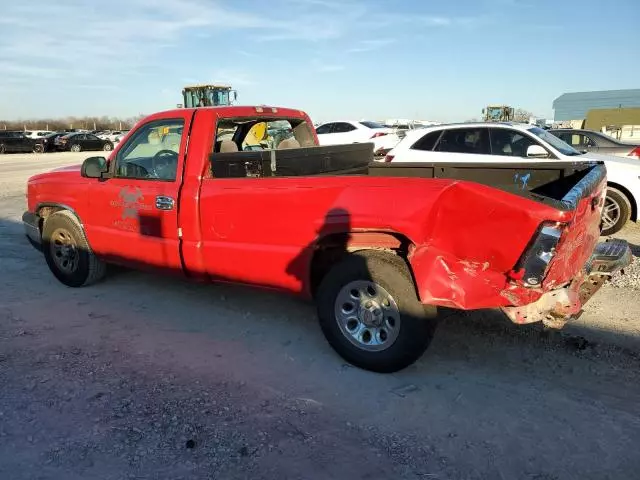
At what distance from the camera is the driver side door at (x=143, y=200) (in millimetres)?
4543

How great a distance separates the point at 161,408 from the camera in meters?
3.25

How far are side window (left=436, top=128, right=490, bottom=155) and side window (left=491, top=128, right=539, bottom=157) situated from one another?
0.41ft

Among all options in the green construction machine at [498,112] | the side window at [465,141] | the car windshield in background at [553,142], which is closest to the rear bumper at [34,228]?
the side window at [465,141]

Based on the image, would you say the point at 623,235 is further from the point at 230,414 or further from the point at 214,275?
the point at 230,414

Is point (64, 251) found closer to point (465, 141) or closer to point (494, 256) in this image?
point (494, 256)

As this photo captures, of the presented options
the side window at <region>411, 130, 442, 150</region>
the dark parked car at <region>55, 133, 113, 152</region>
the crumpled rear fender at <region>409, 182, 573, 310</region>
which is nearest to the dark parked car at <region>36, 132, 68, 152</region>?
the dark parked car at <region>55, 133, 113, 152</region>

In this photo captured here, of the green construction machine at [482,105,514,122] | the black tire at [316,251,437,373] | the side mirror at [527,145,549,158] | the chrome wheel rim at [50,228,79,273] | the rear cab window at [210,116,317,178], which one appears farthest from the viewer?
the green construction machine at [482,105,514,122]

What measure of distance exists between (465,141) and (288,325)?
537 cm

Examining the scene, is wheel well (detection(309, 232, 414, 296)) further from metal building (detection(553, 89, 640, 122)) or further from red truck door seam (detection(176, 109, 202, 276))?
metal building (detection(553, 89, 640, 122))

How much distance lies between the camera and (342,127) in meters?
18.9

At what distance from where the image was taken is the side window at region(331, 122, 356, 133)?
1866 cm

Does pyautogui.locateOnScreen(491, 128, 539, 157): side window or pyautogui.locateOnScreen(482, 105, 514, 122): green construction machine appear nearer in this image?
pyautogui.locateOnScreen(491, 128, 539, 157): side window

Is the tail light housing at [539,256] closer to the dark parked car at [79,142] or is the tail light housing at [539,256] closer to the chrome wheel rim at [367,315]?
the chrome wheel rim at [367,315]

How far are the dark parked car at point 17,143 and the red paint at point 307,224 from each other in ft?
117
